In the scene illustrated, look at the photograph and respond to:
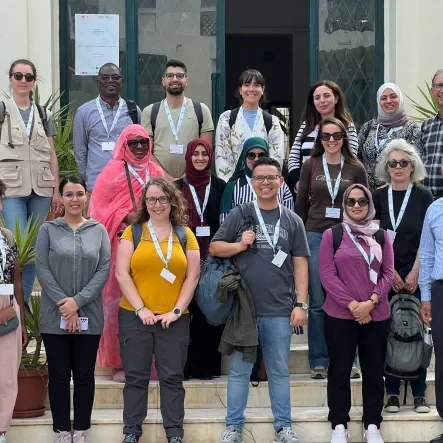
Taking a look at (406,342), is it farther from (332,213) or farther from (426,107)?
(426,107)

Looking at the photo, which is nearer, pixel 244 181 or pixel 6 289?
pixel 6 289

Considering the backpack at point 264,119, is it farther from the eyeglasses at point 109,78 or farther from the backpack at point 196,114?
the eyeglasses at point 109,78

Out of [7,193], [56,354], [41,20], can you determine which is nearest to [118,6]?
[41,20]

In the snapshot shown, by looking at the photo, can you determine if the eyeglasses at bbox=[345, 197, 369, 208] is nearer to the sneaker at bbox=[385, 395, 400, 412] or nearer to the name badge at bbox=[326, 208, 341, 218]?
the name badge at bbox=[326, 208, 341, 218]

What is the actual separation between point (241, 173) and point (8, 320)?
2094 mm

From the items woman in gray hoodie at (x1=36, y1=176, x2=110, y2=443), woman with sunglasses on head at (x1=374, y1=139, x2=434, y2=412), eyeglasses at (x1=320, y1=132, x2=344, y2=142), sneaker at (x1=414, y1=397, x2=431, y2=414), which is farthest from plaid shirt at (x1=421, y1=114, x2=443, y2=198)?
woman in gray hoodie at (x1=36, y1=176, x2=110, y2=443)

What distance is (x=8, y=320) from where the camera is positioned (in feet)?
22.3

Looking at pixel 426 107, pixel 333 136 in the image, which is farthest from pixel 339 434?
pixel 426 107

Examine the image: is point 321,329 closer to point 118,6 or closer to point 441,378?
point 441,378

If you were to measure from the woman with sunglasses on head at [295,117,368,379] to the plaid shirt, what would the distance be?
595 mm

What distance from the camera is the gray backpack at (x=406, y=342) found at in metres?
7.20

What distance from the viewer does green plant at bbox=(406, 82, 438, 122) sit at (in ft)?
31.2

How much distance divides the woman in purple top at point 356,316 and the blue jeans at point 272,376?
1.00ft

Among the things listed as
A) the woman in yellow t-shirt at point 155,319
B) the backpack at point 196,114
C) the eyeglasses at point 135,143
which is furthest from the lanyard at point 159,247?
the backpack at point 196,114
